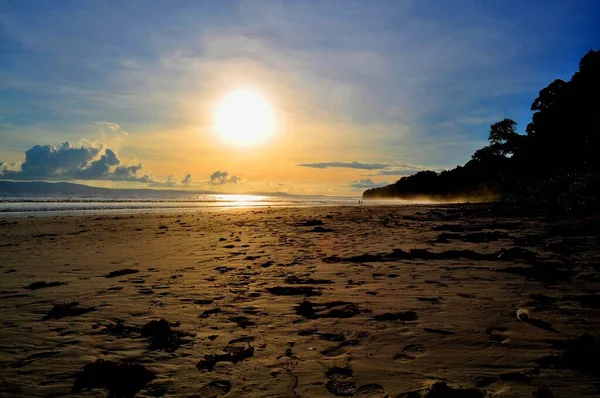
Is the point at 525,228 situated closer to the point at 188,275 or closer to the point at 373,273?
the point at 373,273

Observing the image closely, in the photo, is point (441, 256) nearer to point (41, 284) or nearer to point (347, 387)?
point (347, 387)

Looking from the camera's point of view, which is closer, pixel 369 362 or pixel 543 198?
pixel 369 362

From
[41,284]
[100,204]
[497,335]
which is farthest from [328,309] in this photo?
[100,204]

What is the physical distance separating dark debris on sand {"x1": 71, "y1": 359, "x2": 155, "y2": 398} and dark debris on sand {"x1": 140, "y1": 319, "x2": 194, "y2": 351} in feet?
1.70

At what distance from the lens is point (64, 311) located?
5.38 metres

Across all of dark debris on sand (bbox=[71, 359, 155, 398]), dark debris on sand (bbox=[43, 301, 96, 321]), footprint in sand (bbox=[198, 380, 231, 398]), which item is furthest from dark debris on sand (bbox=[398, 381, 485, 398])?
dark debris on sand (bbox=[43, 301, 96, 321])

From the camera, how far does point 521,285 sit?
20.0 feet

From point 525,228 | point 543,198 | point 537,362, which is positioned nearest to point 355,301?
point 537,362

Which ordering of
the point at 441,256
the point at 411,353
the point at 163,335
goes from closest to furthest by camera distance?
the point at 411,353 < the point at 163,335 < the point at 441,256

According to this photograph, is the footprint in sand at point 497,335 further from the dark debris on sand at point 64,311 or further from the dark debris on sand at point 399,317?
the dark debris on sand at point 64,311

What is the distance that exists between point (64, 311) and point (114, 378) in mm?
2699

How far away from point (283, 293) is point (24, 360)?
362cm

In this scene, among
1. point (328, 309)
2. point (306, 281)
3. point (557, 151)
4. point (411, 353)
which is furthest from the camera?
point (557, 151)

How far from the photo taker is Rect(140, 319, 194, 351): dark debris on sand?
4.14 meters
